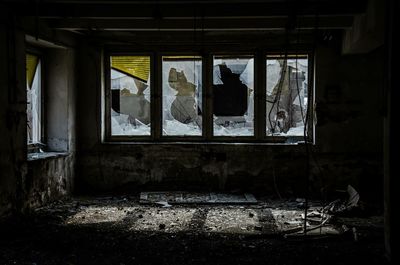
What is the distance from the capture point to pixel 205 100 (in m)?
7.59

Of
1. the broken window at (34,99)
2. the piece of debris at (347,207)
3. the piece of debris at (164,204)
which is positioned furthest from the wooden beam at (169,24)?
the piece of debris at (164,204)

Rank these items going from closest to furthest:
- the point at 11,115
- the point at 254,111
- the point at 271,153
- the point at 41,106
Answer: the point at 11,115, the point at 41,106, the point at 271,153, the point at 254,111

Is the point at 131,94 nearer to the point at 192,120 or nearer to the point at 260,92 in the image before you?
the point at 192,120

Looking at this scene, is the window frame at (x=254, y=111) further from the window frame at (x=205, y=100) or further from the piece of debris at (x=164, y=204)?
the piece of debris at (x=164, y=204)

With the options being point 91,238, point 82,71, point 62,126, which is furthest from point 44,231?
point 82,71

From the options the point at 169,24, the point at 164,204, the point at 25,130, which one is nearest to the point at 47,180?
the point at 25,130

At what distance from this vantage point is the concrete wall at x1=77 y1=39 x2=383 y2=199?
7.22 meters

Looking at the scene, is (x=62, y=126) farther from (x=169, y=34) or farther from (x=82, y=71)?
(x=169, y=34)

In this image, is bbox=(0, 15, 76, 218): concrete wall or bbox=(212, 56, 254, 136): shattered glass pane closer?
bbox=(0, 15, 76, 218): concrete wall

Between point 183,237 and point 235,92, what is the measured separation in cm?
313

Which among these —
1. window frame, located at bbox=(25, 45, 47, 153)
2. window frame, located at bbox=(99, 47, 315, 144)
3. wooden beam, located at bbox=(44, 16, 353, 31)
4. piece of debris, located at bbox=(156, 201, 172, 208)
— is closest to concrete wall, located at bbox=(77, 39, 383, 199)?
window frame, located at bbox=(99, 47, 315, 144)

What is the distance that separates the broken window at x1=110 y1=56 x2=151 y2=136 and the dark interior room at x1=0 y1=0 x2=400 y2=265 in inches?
0.6

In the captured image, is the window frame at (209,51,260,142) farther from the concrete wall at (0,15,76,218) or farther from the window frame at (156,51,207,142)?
the concrete wall at (0,15,76,218)

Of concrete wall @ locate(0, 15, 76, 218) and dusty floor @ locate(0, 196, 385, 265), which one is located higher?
concrete wall @ locate(0, 15, 76, 218)
